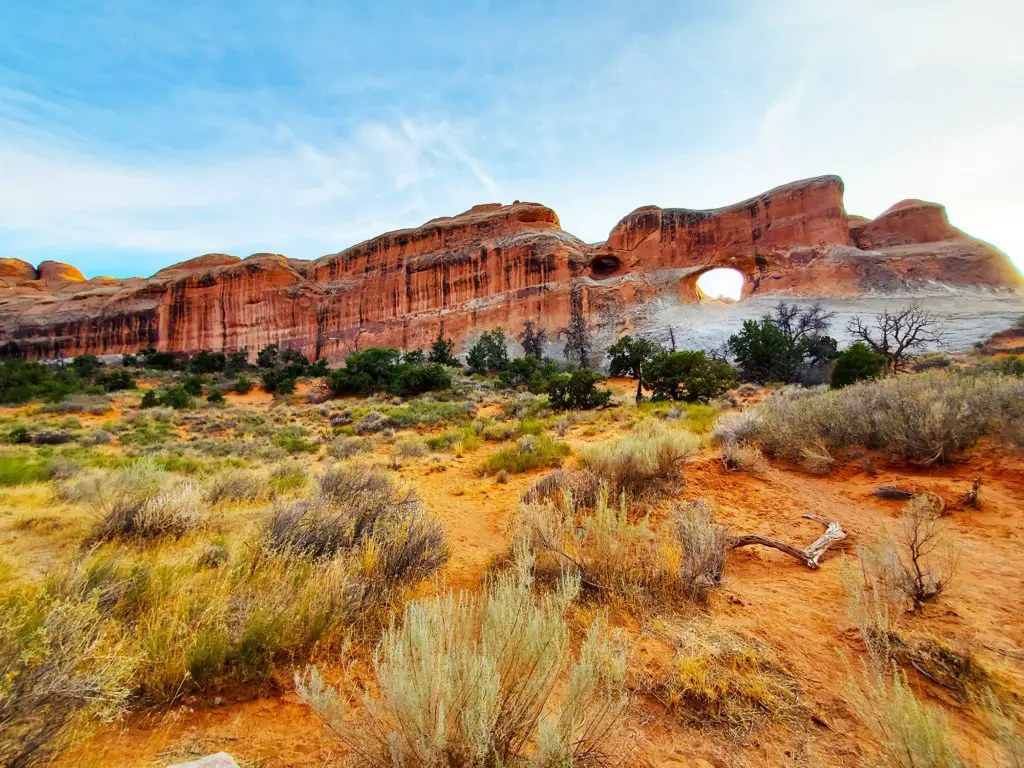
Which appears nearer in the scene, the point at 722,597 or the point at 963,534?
the point at 722,597

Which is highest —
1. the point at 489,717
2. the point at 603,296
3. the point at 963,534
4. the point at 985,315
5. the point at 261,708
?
the point at 603,296

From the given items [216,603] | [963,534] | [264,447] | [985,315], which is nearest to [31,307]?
[264,447]

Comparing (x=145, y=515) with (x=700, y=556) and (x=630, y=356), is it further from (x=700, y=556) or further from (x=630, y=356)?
(x=630, y=356)

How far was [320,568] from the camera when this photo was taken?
2385 mm

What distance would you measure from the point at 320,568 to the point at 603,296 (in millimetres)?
40261

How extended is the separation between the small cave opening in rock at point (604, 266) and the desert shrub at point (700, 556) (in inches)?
1692

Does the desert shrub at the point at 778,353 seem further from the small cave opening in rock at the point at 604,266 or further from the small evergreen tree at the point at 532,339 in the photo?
the small cave opening in rock at the point at 604,266

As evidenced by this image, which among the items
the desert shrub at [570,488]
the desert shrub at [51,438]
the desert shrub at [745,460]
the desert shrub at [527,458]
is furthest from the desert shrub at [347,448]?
the desert shrub at [51,438]

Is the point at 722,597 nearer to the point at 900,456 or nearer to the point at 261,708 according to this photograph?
the point at 261,708

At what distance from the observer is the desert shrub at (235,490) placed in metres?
4.67

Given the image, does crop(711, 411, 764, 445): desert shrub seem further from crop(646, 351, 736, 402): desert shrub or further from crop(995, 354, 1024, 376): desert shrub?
crop(646, 351, 736, 402): desert shrub

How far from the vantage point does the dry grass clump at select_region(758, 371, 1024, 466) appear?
425 cm

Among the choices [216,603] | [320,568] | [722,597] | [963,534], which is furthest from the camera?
[963,534]

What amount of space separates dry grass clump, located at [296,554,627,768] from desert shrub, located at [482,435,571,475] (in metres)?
4.90
